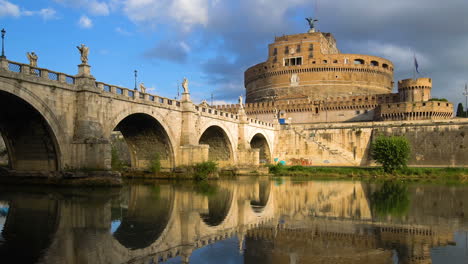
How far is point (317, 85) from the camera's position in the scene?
250ft

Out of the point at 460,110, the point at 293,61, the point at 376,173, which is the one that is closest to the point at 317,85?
the point at 293,61

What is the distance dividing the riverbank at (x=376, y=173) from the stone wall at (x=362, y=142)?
25.8 ft

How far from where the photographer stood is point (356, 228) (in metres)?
13.3

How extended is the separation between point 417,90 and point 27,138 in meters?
55.1

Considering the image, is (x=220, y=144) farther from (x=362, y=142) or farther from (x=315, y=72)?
(x=315, y=72)

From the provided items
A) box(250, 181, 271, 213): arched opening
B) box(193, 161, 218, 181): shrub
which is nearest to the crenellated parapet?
box(193, 161, 218, 181): shrub

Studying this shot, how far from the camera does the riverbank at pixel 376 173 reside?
3747 cm

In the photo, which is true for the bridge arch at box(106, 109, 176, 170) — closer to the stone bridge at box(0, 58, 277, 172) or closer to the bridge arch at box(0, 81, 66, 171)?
the stone bridge at box(0, 58, 277, 172)

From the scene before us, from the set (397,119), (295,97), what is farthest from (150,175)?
(295,97)

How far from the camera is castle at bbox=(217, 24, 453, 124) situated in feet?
215

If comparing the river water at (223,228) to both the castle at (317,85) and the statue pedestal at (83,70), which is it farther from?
the castle at (317,85)

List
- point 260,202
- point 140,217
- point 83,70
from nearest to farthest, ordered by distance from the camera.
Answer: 1. point 140,217
2. point 260,202
3. point 83,70

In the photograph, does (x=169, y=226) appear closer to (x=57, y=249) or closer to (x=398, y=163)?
(x=57, y=249)

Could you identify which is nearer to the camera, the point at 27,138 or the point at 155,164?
the point at 27,138
